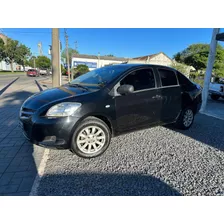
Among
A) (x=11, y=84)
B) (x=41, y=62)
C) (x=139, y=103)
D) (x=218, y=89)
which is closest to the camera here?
(x=139, y=103)

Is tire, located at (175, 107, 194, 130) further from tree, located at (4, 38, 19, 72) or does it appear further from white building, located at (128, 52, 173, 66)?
tree, located at (4, 38, 19, 72)

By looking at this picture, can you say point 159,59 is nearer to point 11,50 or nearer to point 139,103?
point 11,50

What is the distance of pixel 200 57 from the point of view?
26.4 m

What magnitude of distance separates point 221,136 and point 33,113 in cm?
438

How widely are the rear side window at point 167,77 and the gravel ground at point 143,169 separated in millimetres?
1311

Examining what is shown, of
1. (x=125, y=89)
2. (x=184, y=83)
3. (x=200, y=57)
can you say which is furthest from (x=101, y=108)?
(x=200, y=57)

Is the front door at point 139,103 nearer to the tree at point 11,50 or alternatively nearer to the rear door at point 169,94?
the rear door at point 169,94

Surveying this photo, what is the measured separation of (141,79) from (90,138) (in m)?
1.62

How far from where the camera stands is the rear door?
3516 mm

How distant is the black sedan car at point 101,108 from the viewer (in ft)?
8.22

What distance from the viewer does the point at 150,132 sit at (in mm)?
4023

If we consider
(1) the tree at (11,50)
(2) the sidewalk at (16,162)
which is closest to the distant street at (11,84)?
(2) the sidewalk at (16,162)

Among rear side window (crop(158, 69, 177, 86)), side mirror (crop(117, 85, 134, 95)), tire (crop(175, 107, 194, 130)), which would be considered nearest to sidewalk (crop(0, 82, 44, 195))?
side mirror (crop(117, 85, 134, 95))

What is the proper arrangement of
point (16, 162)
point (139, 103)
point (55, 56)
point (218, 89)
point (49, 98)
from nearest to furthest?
point (16, 162), point (49, 98), point (139, 103), point (55, 56), point (218, 89)
